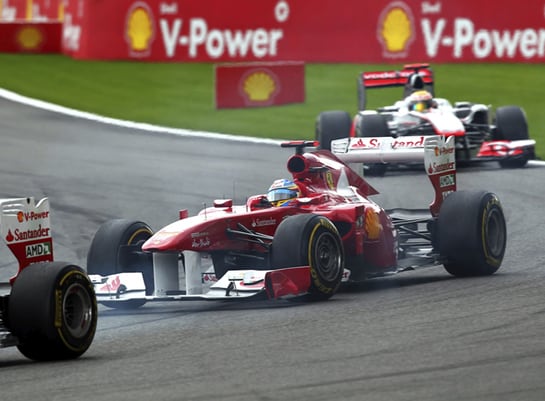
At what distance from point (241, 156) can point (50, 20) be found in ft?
67.2

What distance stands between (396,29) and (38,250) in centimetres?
2276

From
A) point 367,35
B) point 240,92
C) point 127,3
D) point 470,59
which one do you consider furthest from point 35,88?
point 470,59

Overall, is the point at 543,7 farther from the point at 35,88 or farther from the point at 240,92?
the point at 35,88

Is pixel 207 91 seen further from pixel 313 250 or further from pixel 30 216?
pixel 30 216

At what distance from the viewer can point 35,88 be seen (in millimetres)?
30656

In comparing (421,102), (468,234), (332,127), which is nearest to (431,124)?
(421,102)

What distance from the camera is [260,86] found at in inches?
1110

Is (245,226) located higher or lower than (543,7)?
lower

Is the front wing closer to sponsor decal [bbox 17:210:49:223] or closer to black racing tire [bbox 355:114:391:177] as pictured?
sponsor decal [bbox 17:210:49:223]

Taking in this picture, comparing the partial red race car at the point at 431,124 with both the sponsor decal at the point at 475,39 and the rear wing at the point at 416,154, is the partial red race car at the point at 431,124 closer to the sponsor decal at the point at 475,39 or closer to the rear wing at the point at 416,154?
the rear wing at the point at 416,154

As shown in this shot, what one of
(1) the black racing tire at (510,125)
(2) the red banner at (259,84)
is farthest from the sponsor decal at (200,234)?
(2) the red banner at (259,84)

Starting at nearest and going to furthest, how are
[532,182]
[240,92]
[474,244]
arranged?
[474,244], [532,182], [240,92]

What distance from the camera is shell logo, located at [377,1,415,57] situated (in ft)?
99.9

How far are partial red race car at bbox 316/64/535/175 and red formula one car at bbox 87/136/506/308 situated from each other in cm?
748
